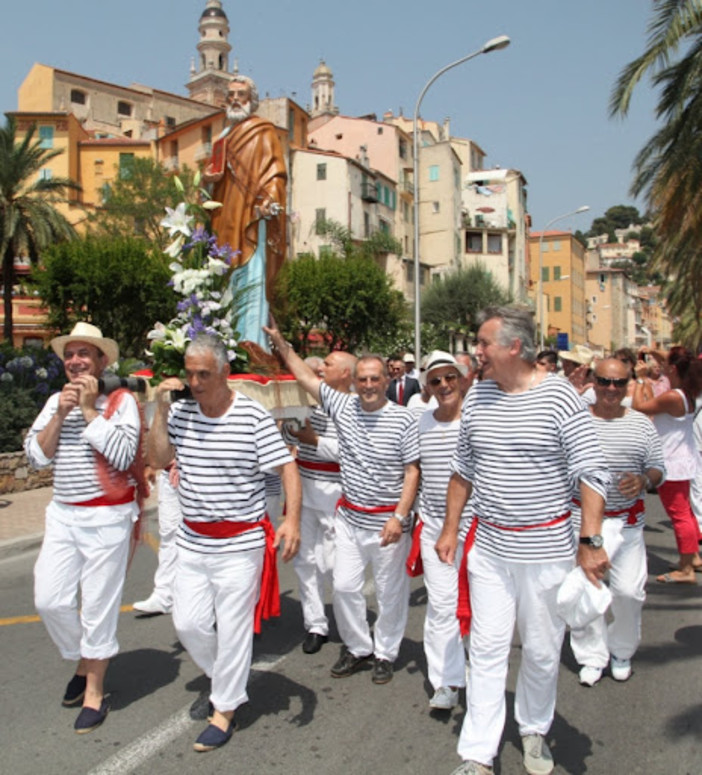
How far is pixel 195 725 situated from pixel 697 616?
3799 mm

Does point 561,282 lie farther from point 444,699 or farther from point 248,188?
point 444,699

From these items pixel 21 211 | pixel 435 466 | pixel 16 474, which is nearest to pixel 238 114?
pixel 435 466

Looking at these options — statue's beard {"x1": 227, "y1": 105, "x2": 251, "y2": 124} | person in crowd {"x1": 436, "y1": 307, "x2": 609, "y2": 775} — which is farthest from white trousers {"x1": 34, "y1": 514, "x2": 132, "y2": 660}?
statue's beard {"x1": 227, "y1": 105, "x2": 251, "y2": 124}

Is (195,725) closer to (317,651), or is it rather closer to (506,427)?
(317,651)

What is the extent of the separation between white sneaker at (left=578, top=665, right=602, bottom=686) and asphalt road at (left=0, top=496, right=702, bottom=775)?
46 mm

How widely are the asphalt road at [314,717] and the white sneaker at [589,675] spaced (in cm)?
5

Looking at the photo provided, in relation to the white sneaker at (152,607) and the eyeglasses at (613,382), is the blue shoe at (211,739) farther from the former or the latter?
the eyeglasses at (613,382)

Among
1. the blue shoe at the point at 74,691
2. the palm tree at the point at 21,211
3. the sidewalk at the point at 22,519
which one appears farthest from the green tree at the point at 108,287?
the blue shoe at the point at 74,691

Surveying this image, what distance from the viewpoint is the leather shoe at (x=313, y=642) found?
511cm

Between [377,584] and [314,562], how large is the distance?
806 millimetres

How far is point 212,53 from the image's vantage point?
96.5 meters

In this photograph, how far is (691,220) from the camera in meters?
12.9

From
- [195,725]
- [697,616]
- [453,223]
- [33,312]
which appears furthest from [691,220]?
[453,223]

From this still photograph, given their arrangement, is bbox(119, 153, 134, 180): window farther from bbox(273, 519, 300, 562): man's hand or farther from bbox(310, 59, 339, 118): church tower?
bbox(310, 59, 339, 118): church tower
